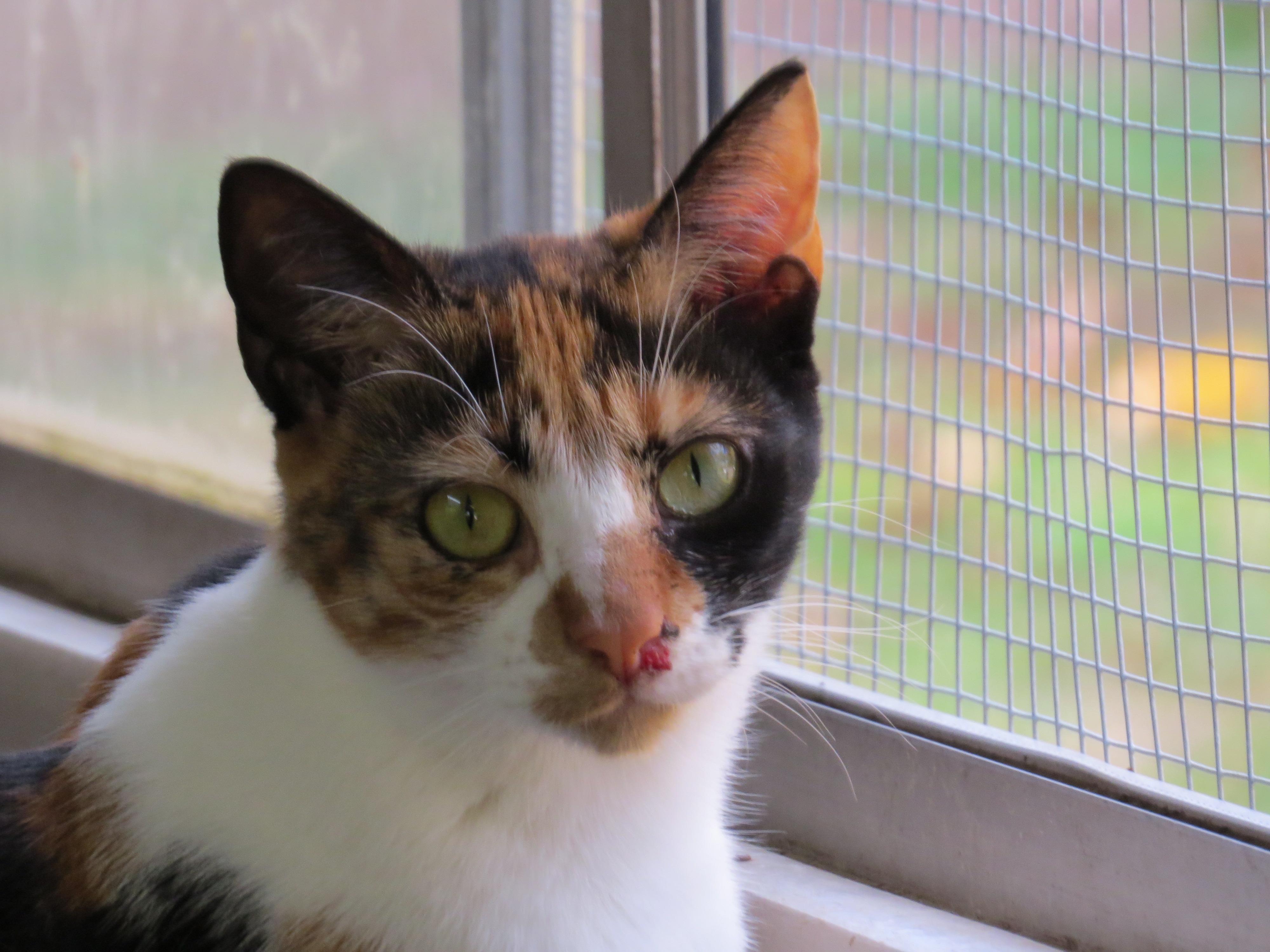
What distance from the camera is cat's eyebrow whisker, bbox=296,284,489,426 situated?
3.54ft

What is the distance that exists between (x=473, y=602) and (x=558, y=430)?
171mm

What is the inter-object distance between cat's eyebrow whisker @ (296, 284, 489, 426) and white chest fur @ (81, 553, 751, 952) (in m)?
0.23

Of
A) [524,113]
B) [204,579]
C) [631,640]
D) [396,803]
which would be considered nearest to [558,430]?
[631,640]

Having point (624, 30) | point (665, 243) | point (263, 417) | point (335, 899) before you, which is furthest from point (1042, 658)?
point (263, 417)

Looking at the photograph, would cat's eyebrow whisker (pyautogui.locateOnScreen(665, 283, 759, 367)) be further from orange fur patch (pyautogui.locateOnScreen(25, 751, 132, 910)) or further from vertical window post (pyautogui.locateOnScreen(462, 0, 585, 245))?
vertical window post (pyautogui.locateOnScreen(462, 0, 585, 245))

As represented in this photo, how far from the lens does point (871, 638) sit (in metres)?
1.60

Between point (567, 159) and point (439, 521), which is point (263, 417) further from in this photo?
point (439, 521)

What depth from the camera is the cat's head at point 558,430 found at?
1016mm

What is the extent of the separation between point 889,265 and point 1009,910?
798mm

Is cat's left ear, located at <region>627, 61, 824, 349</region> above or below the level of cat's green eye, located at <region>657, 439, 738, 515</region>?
above

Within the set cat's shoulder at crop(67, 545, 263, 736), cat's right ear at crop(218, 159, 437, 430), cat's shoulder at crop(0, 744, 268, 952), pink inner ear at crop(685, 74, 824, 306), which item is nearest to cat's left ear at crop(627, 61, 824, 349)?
pink inner ear at crop(685, 74, 824, 306)

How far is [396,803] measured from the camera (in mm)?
1090

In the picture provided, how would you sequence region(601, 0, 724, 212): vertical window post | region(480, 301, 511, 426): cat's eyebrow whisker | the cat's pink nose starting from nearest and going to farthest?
the cat's pink nose
region(480, 301, 511, 426): cat's eyebrow whisker
region(601, 0, 724, 212): vertical window post

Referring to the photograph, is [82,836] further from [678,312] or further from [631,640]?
[678,312]
